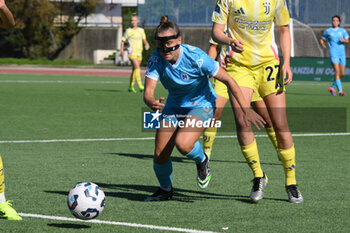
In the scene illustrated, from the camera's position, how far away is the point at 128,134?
13242mm

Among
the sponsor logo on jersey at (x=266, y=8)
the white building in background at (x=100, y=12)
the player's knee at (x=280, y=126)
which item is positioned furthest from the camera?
the white building in background at (x=100, y=12)

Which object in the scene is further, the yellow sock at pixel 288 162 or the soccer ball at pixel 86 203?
the yellow sock at pixel 288 162

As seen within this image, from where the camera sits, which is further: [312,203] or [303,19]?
[303,19]

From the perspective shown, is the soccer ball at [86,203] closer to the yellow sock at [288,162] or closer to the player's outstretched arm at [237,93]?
the player's outstretched arm at [237,93]

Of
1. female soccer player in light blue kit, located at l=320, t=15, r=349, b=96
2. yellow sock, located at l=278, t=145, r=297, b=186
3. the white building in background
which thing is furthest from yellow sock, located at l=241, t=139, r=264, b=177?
the white building in background

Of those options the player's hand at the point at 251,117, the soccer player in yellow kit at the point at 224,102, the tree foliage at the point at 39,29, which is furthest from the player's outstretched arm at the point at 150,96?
the tree foliage at the point at 39,29

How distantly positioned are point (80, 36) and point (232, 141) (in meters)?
45.2

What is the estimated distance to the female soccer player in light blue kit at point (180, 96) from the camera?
7.05 meters

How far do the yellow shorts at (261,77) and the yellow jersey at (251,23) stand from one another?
5 centimetres

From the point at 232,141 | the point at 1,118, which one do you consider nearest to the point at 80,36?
the point at 1,118

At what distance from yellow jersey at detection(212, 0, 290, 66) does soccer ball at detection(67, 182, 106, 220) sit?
2119 millimetres

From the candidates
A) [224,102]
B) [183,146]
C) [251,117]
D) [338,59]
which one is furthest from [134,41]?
[251,117]

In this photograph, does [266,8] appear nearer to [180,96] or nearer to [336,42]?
[180,96]

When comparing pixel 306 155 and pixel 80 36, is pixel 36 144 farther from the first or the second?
pixel 80 36
